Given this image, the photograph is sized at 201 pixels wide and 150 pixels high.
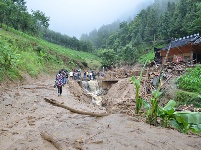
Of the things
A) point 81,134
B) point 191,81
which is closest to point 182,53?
point 191,81

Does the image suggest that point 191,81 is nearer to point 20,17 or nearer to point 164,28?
point 20,17

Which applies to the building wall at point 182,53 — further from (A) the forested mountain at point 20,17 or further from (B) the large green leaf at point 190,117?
(A) the forested mountain at point 20,17

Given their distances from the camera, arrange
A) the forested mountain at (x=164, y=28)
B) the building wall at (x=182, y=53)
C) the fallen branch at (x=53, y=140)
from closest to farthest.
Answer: the fallen branch at (x=53, y=140)
the building wall at (x=182, y=53)
the forested mountain at (x=164, y=28)

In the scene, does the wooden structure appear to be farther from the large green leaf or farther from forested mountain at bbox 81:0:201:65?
the large green leaf

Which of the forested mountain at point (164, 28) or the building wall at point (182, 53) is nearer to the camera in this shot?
the building wall at point (182, 53)

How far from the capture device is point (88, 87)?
2531 cm

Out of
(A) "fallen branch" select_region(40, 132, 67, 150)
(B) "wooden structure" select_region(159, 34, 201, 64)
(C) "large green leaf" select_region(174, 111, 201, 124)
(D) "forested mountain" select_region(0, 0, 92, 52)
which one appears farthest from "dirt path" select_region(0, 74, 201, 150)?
(D) "forested mountain" select_region(0, 0, 92, 52)

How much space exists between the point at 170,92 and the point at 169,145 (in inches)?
289

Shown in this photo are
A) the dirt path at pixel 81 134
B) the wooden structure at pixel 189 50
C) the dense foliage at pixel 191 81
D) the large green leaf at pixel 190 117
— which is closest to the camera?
the dirt path at pixel 81 134

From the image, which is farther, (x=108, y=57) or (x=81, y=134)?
(x=108, y=57)

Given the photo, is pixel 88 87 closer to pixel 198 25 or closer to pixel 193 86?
pixel 193 86

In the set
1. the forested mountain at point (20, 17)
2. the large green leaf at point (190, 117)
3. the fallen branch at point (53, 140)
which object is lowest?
the fallen branch at point (53, 140)

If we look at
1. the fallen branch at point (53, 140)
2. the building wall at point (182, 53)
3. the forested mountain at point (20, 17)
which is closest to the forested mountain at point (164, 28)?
the building wall at point (182, 53)

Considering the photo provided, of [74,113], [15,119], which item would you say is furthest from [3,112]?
[74,113]
